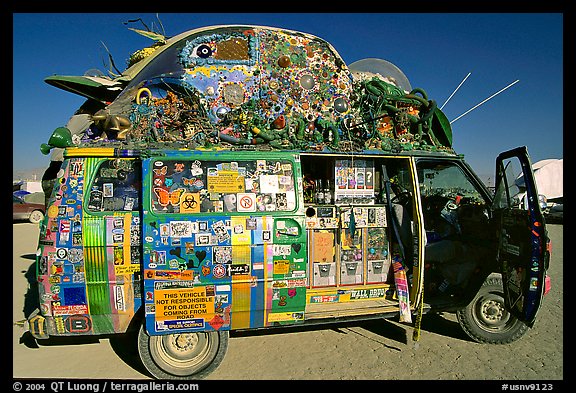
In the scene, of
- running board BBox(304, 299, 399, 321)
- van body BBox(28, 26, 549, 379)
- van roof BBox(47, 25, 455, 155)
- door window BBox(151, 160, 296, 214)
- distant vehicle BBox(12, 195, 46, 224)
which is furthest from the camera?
distant vehicle BBox(12, 195, 46, 224)

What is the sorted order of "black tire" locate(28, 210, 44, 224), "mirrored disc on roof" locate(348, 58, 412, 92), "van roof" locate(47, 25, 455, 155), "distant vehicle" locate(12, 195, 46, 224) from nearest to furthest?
"van roof" locate(47, 25, 455, 155), "mirrored disc on roof" locate(348, 58, 412, 92), "black tire" locate(28, 210, 44, 224), "distant vehicle" locate(12, 195, 46, 224)

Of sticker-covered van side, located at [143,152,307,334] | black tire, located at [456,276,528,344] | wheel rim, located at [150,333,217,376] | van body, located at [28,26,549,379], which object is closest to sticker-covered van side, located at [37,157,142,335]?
van body, located at [28,26,549,379]

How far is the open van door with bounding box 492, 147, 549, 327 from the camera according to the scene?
14.1ft

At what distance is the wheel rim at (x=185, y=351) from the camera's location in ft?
13.7

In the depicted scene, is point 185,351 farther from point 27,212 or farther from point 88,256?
point 27,212

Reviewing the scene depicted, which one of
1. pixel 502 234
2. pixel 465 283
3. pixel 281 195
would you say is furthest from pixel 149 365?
pixel 502 234

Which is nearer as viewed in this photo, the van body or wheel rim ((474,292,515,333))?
the van body

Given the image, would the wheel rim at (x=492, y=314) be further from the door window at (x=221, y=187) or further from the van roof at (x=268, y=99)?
the door window at (x=221, y=187)

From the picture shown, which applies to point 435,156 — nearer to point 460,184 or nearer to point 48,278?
point 460,184

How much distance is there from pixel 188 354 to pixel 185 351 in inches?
1.9

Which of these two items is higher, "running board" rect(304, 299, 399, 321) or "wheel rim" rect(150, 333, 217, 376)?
"running board" rect(304, 299, 399, 321)

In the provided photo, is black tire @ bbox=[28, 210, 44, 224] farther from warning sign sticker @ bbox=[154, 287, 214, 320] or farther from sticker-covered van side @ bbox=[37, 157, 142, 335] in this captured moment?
warning sign sticker @ bbox=[154, 287, 214, 320]

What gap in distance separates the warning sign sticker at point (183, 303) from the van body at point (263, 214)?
2cm

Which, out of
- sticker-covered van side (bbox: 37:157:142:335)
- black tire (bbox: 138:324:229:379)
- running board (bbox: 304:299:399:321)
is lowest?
black tire (bbox: 138:324:229:379)
